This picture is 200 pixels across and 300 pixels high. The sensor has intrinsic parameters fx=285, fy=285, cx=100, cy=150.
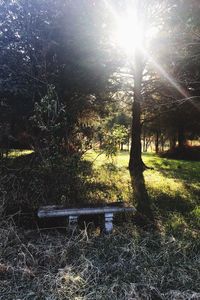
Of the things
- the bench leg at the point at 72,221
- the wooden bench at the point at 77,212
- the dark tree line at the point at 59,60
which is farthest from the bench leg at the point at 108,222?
the dark tree line at the point at 59,60

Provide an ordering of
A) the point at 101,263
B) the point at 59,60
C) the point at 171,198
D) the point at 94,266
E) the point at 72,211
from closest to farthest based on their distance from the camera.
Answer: the point at 94,266
the point at 101,263
the point at 72,211
the point at 59,60
the point at 171,198

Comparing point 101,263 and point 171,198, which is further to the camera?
point 171,198

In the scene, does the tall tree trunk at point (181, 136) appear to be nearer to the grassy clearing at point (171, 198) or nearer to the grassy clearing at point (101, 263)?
the grassy clearing at point (171, 198)

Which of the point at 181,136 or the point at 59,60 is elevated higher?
the point at 59,60

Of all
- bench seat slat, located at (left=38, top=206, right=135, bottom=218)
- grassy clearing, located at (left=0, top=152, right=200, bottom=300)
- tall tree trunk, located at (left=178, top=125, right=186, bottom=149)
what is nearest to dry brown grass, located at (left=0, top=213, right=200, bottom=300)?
grassy clearing, located at (left=0, top=152, right=200, bottom=300)

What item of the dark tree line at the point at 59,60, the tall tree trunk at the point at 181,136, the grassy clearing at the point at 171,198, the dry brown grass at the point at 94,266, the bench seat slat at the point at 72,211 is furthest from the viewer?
the tall tree trunk at the point at 181,136

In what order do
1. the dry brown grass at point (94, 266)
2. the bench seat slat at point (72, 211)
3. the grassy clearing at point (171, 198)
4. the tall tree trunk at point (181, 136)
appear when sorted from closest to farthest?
the dry brown grass at point (94, 266), the bench seat slat at point (72, 211), the grassy clearing at point (171, 198), the tall tree trunk at point (181, 136)

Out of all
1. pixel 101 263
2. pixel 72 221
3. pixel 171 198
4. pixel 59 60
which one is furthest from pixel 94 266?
pixel 59 60

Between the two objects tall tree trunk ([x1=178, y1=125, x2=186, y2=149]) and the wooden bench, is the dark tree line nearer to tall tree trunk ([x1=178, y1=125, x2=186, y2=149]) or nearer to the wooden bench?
the wooden bench

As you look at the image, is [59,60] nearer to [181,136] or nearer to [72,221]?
[72,221]

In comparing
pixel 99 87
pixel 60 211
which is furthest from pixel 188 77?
pixel 60 211

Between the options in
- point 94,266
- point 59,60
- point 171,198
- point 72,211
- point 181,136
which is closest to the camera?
point 94,266

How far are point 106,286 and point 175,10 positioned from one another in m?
5.09

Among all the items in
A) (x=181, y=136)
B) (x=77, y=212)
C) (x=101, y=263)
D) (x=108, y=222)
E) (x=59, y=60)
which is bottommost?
(x=101, y=263)
